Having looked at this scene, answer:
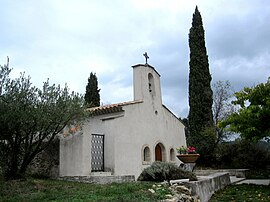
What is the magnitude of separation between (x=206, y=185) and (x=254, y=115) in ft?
11.3

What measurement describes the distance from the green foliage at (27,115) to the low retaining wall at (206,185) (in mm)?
5298

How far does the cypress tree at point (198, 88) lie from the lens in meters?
24.9

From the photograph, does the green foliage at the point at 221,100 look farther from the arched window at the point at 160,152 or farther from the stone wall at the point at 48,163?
the stone wall at the point at 48,163

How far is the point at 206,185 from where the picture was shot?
1107 cm

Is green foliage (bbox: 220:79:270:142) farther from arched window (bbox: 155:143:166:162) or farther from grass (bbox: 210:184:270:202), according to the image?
arched window (bbox: 155:143:166:162)

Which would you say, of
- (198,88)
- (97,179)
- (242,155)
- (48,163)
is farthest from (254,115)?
(198,88)

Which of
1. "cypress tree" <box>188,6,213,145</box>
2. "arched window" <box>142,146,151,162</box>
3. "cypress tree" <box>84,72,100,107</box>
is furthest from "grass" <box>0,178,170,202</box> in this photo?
"cypress tree" <box>84,72,100,107</box>

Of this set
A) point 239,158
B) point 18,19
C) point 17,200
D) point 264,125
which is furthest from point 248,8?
point 239,158

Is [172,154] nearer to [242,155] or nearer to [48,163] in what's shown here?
[242,155]

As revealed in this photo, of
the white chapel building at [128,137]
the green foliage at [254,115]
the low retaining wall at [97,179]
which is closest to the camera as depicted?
the green foliage at [254,115]

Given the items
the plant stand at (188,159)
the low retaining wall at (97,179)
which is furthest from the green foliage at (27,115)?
the plant stand at (188,159)

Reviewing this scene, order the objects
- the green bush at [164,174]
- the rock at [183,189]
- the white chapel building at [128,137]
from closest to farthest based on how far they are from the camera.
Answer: the rock at [183,189], the green bush at [164,174], the white chapel building at [128,137]

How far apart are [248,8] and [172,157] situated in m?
10.8

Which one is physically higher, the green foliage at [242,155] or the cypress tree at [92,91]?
the cypress tree at [92,91]
